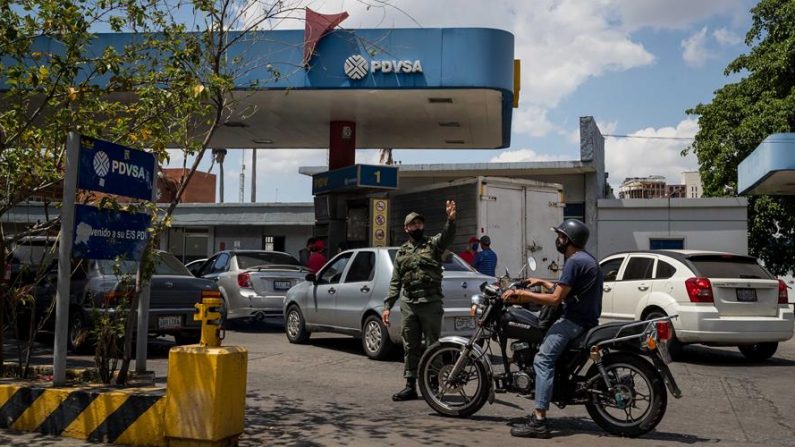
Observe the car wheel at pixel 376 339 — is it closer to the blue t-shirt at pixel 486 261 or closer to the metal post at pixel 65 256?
A: the blue t-shirt at pixel 486 261

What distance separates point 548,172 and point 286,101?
12659 mm

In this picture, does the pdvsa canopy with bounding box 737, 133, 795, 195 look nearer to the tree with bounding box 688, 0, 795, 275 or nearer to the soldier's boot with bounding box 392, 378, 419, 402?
the tree with bounding box 688, 0, 795, 275

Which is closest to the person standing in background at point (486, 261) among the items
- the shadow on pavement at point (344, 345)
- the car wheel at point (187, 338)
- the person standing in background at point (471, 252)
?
the person standing in background at point (471, 252)

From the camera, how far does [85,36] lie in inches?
270

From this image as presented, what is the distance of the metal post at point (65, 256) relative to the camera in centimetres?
609

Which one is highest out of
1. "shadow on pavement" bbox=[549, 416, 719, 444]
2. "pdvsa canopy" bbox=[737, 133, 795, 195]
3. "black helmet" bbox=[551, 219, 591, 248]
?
"pdvsa canopy" bbox=[737, 133, 795, 195]

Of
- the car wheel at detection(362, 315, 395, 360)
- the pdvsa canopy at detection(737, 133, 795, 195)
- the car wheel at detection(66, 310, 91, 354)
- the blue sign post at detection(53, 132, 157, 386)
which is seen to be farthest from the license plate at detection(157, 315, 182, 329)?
the pdvsa canopy at detection(737, 133, 795, 195)

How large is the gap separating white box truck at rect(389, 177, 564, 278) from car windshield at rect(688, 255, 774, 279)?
4055 millimetres

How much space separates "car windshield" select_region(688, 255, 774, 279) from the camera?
34.2 ft

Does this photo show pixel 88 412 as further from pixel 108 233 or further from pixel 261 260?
pixel 261 260

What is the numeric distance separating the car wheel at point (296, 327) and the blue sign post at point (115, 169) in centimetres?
557

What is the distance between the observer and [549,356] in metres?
5.98

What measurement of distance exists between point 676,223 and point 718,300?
1695 centimetres

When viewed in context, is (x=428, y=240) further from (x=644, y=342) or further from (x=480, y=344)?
(x=644, y=342)
